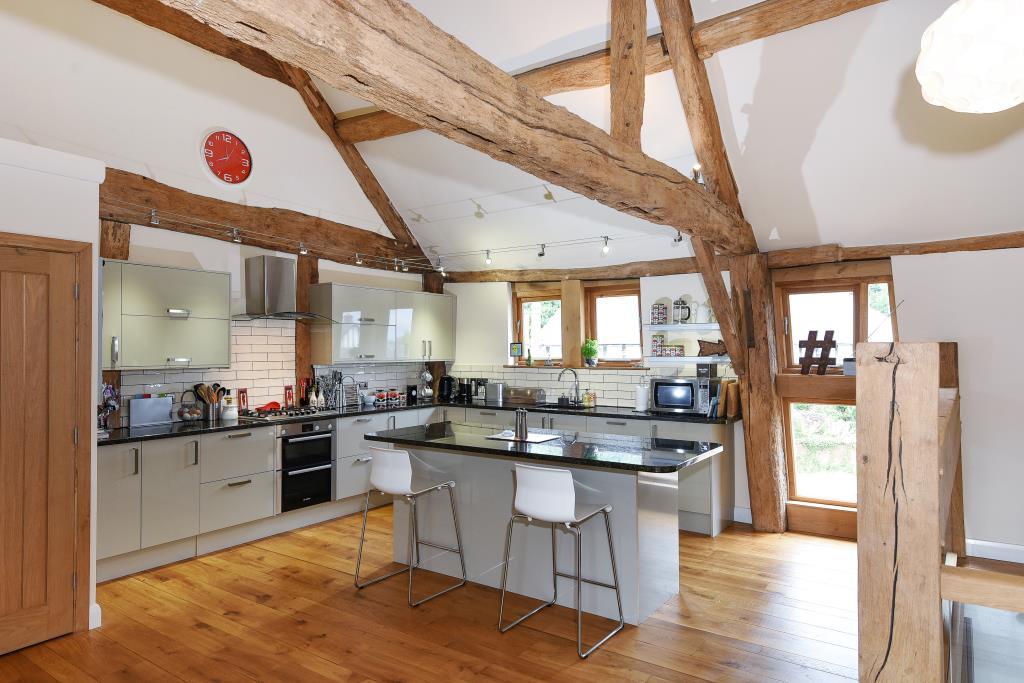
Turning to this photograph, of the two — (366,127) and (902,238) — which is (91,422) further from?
(902,238)

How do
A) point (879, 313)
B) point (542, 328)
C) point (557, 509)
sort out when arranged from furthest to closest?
point (542, 328) → point (879, 313) → point (557, 509)

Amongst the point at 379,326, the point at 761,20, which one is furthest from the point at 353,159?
the point at 761,20

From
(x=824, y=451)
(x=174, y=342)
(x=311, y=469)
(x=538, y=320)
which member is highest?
(x=538, y=320)

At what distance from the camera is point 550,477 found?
3.34 metres

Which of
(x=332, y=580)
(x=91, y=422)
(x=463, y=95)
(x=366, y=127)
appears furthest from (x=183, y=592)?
(x=366, y=127)

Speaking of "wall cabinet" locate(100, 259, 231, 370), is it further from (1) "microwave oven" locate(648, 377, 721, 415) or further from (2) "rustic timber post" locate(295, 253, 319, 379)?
(1) "microwave oven" locate(648, 377, 721, 415)

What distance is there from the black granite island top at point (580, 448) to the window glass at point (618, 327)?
234 centimetres

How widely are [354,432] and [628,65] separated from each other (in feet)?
12.4

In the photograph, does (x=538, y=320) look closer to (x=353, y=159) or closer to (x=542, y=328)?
(x=542, y=328)

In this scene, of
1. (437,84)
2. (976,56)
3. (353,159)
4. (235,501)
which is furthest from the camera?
(353,159)

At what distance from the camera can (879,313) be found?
5.12 metres

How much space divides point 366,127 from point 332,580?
394cm

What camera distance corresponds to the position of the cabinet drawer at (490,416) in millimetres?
6426

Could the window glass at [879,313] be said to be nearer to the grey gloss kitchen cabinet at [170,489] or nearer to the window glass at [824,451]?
the window glass at [824,451]
